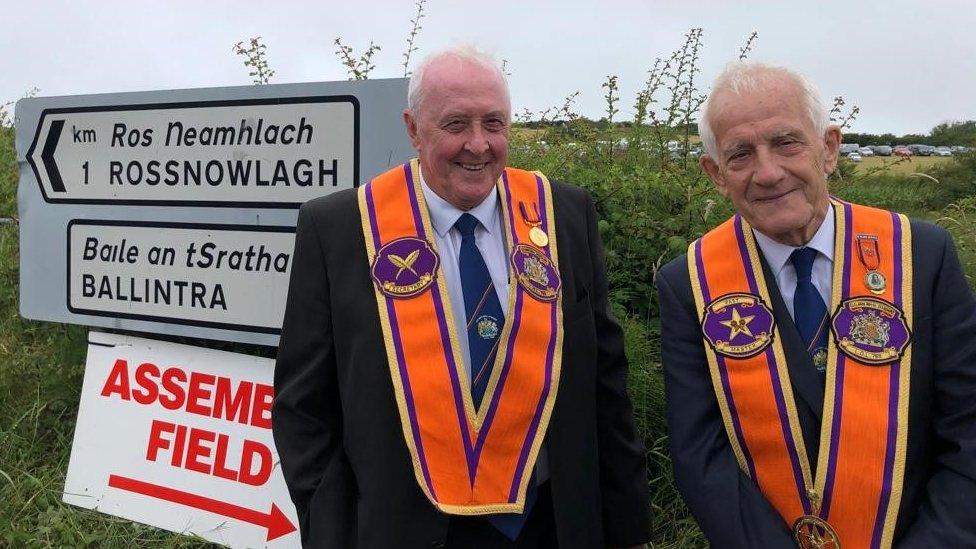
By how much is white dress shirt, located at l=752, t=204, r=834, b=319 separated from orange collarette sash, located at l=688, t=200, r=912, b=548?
0.03 m

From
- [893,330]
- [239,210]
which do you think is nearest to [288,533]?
[239,210]

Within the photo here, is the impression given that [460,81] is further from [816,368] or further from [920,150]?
[920,150]

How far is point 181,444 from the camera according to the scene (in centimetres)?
328

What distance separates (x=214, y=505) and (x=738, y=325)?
2346mm

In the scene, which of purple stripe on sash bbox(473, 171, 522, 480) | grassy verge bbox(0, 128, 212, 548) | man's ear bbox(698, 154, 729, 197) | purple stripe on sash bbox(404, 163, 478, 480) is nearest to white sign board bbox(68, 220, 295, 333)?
grassy verge bbox(0, 128, 212, 548)

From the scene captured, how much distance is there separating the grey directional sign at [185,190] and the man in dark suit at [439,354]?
853 mm

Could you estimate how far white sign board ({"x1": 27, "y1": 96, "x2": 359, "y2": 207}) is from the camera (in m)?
2.81

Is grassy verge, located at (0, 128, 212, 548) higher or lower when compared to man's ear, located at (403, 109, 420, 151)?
lower

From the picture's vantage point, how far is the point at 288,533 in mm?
3014

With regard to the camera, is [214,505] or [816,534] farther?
[214,505]

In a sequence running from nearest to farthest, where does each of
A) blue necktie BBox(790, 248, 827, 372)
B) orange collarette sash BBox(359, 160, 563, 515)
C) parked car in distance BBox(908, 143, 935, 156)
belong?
blue necktie BBox(790, 248, 827, 372)
orange collarette sash BBox(359, 160, 563, 515)
parked car in distance BBox(908, 143, 935, 156)

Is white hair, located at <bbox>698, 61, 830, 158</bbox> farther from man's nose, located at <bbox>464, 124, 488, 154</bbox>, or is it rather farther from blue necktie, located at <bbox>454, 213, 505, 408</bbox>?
blue necktie, located at <bbox>454, 213, 505, 408</bbox>

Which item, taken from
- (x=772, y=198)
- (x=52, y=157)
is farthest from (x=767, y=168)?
(x=52, y=157)

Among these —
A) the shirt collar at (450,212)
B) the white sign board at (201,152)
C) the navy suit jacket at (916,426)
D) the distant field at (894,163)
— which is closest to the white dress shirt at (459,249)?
the shirt collar at (450,212)
